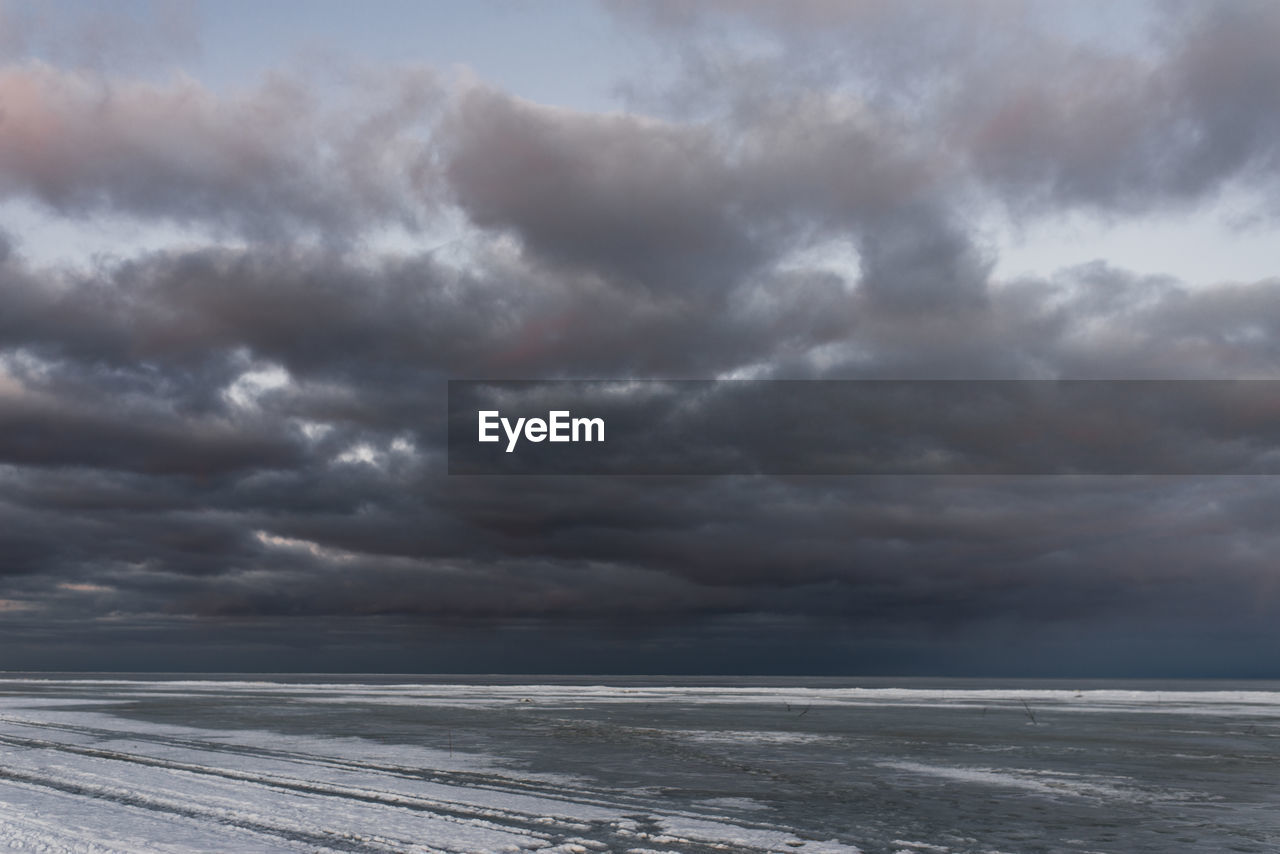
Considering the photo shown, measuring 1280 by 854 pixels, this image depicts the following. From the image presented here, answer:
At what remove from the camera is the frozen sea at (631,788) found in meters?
15.5

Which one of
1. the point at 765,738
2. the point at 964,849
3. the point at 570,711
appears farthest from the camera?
the point at 570,711

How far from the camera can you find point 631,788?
70.9 feet

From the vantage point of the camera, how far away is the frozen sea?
1553 centimetres

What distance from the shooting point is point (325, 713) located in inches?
2024

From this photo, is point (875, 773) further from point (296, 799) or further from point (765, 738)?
point (296, 799)

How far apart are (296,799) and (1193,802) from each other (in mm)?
19040

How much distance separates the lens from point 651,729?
40.3 meters

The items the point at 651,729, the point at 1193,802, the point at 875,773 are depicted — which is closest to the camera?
the point at 1193,802

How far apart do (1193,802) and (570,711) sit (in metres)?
40.0

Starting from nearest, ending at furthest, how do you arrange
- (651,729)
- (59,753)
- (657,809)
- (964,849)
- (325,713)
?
1. (964,849)
2. (657,809)
3. (59,753)
4. (651,729)
5. (325,713)

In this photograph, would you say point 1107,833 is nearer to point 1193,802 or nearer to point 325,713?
point 1193,802

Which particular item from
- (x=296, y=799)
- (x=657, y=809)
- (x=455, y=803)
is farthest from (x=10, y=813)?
(x=657, y=809)

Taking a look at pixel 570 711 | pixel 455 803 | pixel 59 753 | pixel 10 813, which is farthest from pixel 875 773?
pixel 570 711

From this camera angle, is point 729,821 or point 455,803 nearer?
point 729,821
